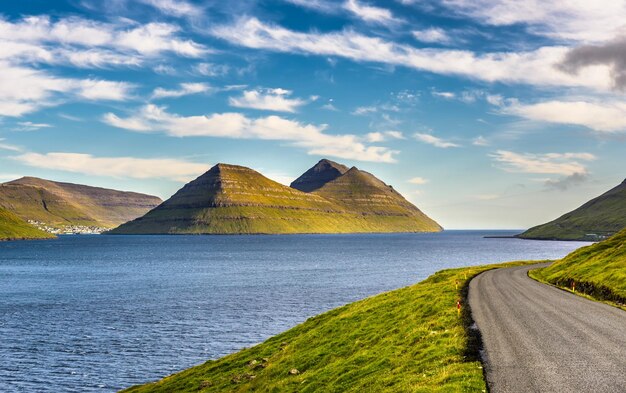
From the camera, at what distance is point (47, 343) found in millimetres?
67938

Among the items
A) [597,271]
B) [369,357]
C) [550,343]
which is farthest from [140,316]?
[550,343]

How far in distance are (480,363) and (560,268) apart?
207 feet

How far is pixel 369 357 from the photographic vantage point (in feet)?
115

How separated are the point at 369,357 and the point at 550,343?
11.7m

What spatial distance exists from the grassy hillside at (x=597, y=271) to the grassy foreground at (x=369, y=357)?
16434 millimetres

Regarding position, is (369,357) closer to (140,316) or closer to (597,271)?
(597,271)

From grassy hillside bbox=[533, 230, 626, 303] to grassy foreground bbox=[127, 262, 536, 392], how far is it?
53.9 ft

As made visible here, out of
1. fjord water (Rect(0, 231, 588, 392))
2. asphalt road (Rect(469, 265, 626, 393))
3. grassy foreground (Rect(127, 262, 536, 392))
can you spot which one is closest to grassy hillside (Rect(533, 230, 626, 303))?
asphalt road (Rect(469, 265, 626, 393))

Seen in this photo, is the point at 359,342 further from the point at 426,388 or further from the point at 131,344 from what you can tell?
the point at 131,344

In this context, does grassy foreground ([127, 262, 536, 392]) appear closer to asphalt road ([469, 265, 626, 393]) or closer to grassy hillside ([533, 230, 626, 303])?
asphalt road ([469, 265, 626, 393])

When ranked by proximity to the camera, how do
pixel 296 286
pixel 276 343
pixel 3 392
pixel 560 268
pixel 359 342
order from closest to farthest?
1. pixel 359 342
2. pixel 3 392
3. pixel 276 343
4. pixel 560 268
5. pixel 296 286

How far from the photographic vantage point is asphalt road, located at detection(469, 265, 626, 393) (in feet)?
77.9

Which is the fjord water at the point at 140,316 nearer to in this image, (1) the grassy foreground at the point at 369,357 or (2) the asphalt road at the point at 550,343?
(1) the grassy foreground at the point at 369,357

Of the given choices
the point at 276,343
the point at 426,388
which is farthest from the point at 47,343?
the point at 426,388
